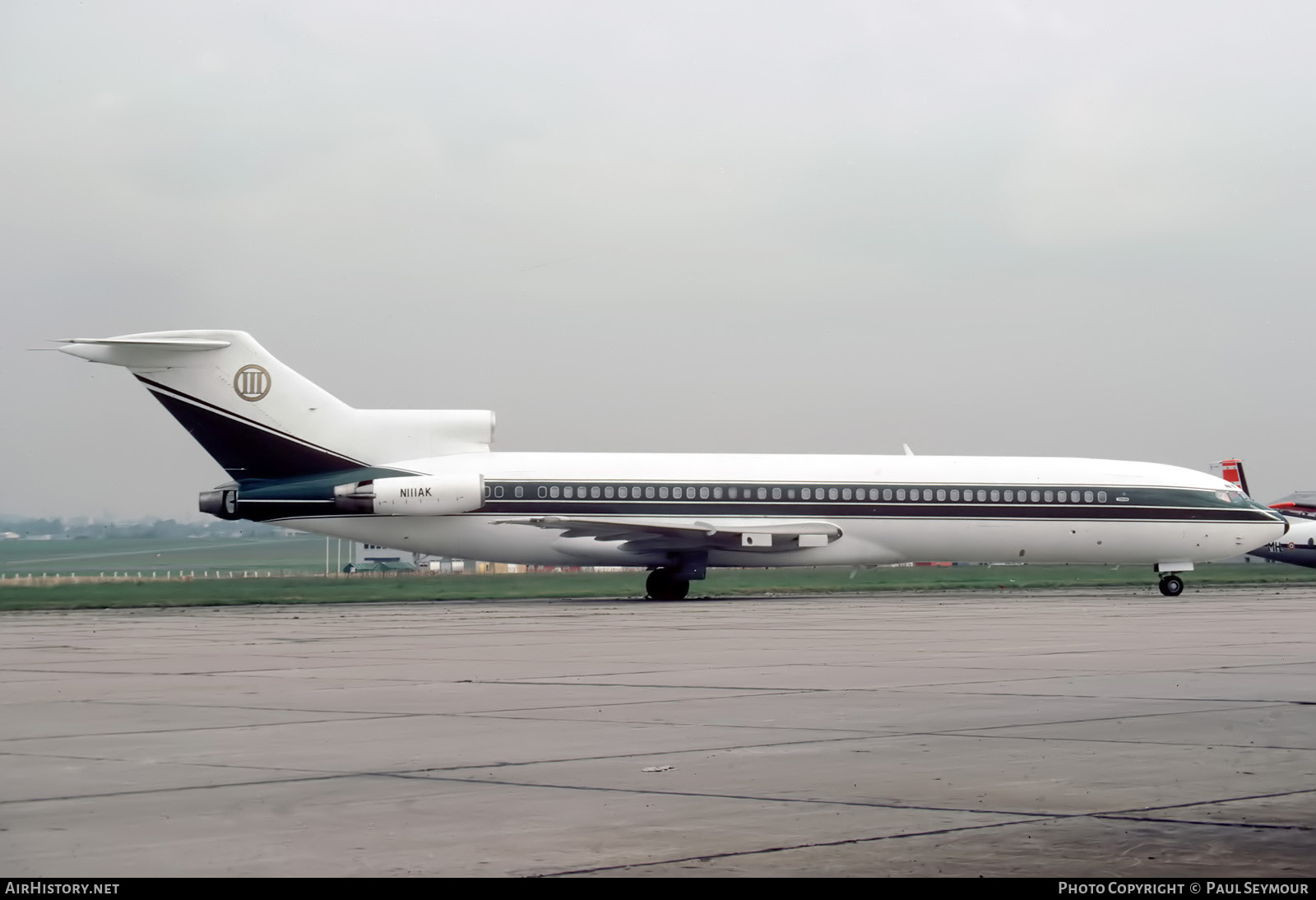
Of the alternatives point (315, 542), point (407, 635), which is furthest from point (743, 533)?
point (315, 542)

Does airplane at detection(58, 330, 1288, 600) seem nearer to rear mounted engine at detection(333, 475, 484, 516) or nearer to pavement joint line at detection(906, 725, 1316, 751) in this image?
rear mounted engine at detection(333, 475, 484, 516)

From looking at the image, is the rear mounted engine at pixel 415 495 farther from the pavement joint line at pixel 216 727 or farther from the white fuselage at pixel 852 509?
the pavement joint line at pixel 216 727

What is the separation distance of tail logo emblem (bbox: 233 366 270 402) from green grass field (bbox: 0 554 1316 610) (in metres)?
4.57

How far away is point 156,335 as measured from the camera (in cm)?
3234

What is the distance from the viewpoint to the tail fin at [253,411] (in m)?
32.6

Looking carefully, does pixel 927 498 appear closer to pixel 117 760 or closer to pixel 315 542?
pixel 117 760

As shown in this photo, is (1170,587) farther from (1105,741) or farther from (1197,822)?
(1197,822)

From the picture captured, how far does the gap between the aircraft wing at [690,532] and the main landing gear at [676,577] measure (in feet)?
0.92

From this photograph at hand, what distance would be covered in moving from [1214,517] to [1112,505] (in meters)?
2.82

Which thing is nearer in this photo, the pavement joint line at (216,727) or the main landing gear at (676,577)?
the pavement joint line at (216,727)

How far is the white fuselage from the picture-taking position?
109ft

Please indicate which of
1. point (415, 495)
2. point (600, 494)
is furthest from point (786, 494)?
point (415, 495)

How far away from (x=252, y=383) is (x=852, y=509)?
46.0 ft

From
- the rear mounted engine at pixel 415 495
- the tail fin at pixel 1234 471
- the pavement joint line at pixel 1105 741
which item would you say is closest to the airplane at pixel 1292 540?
the tail fin at pixel 1234 471
